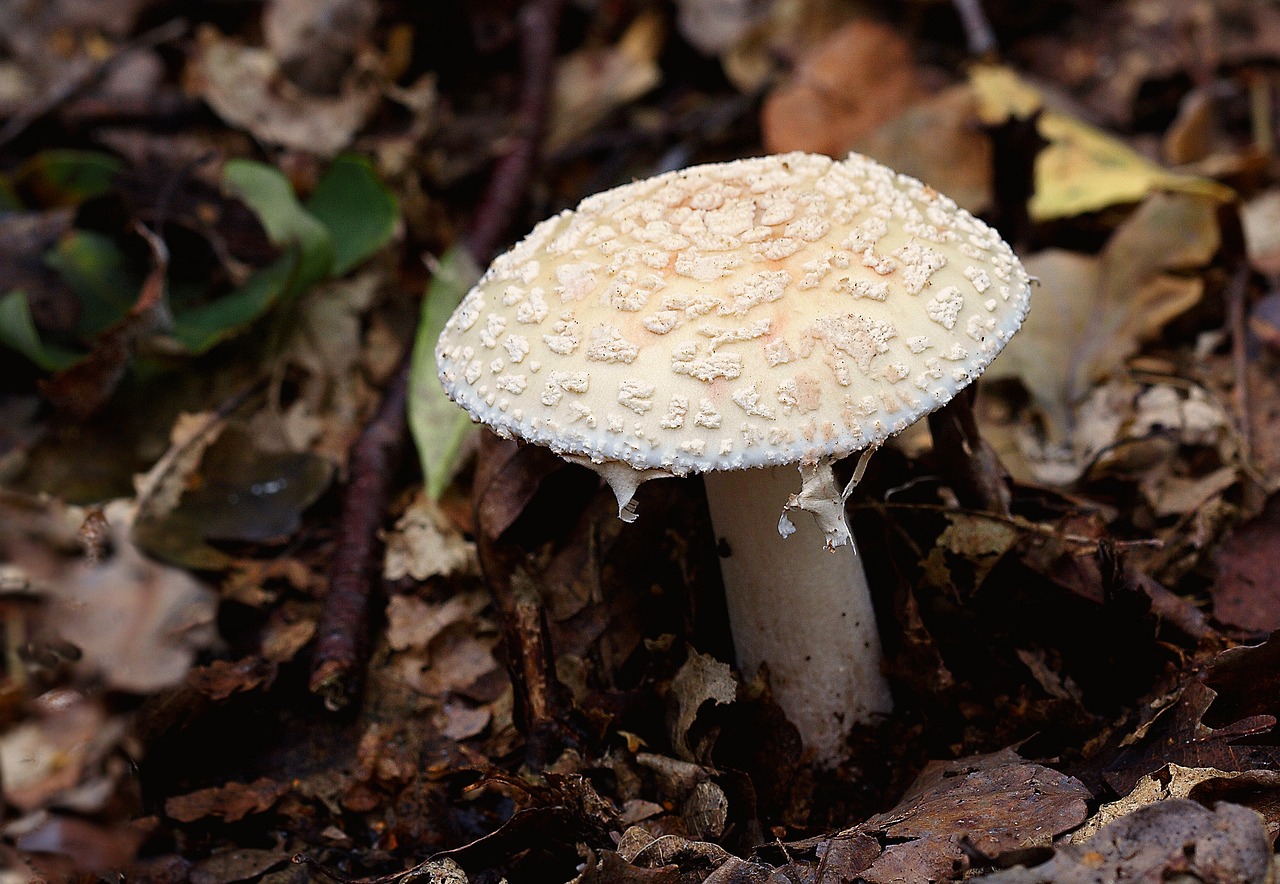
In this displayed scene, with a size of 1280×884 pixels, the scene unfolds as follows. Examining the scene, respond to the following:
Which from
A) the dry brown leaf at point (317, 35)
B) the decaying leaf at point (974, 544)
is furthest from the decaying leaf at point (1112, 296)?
the dry brown leaf at point (317, 35)

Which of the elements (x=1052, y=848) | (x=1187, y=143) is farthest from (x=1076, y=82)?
(x=1052, y=848)

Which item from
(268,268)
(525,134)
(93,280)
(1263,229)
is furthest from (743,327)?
(1263,229)

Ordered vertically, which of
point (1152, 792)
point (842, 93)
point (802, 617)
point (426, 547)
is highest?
point (842, 93)

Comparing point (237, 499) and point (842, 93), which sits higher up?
point (842, 93)

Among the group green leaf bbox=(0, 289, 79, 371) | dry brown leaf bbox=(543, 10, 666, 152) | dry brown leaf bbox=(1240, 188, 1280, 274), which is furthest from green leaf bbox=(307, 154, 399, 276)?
dry brown leaf bbox=(1240, 188, 1280, 274)

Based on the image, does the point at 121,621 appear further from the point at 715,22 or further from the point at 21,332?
the point at 715,22

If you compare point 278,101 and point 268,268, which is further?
point 278,101
